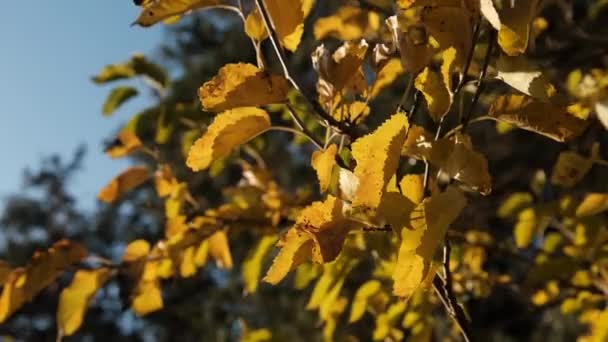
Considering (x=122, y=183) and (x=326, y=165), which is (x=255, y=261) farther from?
(x=326, y=165)

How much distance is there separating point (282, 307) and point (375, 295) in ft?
26.6

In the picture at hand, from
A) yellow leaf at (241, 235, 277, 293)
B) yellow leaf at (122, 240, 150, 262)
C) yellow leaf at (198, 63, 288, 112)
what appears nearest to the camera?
yellow leaf at (198, 63, 288, 112)

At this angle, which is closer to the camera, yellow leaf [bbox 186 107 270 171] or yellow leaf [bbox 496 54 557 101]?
yellow leaf [bbox 496 54 557 101]

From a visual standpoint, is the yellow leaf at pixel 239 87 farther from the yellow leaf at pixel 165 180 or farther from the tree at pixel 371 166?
the yellow leaf at pixel 165 180

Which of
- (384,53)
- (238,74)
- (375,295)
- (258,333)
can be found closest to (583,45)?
(375,295)

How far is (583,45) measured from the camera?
182cm

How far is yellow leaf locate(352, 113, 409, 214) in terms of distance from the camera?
22.1 inches

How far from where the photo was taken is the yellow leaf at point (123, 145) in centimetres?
131

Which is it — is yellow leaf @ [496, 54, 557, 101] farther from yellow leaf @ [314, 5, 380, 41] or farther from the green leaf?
the green leaf

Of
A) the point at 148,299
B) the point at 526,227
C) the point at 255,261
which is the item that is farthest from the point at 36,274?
the point at 526,227

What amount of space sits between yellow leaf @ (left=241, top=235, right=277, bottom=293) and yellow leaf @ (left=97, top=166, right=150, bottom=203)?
22 centimetres

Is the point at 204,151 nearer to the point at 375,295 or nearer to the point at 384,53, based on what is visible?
the point at 384,53

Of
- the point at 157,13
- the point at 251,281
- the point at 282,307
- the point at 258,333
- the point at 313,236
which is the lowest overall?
the point at 282,307

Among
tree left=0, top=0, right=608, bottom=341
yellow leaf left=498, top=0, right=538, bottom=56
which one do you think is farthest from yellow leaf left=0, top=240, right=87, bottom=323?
yellow leaf left=498, top=0, right=538, bottom=56
